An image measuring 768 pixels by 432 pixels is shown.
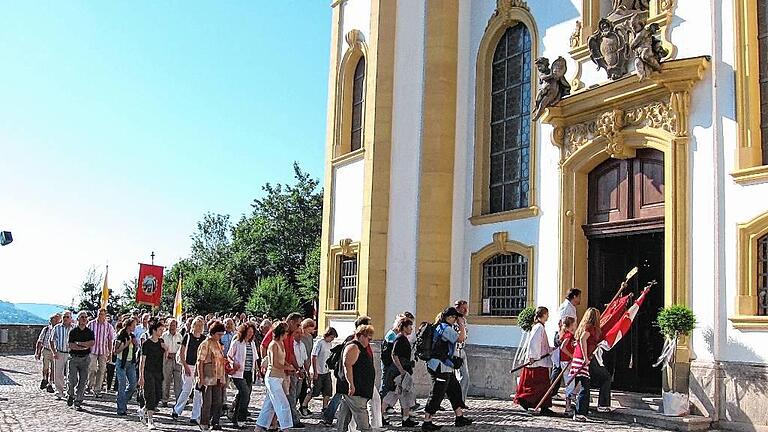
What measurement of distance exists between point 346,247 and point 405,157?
261 cm

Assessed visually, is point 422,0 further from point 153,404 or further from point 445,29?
point 153,404

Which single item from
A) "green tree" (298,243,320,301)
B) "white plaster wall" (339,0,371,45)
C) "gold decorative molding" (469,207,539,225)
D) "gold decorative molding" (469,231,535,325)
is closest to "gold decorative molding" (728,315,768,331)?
"gold decorative molding" (469,231,535,325)

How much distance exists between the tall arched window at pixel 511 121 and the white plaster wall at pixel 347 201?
3138 millimetres

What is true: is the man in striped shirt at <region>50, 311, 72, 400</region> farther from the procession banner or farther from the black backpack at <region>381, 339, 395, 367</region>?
the procession banner

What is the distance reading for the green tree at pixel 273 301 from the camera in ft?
148

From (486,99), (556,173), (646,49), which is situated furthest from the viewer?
(486,99)

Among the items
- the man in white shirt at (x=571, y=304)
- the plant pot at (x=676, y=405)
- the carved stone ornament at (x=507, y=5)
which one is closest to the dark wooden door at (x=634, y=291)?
the man in white shirt at (x=571, y=304)

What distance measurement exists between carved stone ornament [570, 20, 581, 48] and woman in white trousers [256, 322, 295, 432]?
8054 millimetres

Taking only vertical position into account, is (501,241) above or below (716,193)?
below

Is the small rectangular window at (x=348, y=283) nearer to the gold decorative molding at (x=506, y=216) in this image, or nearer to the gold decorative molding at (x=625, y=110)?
the gold decorative molding at (x=506, y=216)

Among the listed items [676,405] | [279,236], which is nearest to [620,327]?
[676,405]

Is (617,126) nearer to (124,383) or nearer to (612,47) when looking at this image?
(612,47)

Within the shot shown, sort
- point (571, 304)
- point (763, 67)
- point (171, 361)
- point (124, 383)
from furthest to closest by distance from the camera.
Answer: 1. point (171, 361)
2. point (124, 383)
3. point (571, 304)
4. point (763, 67)

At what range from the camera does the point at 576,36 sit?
17594mm
